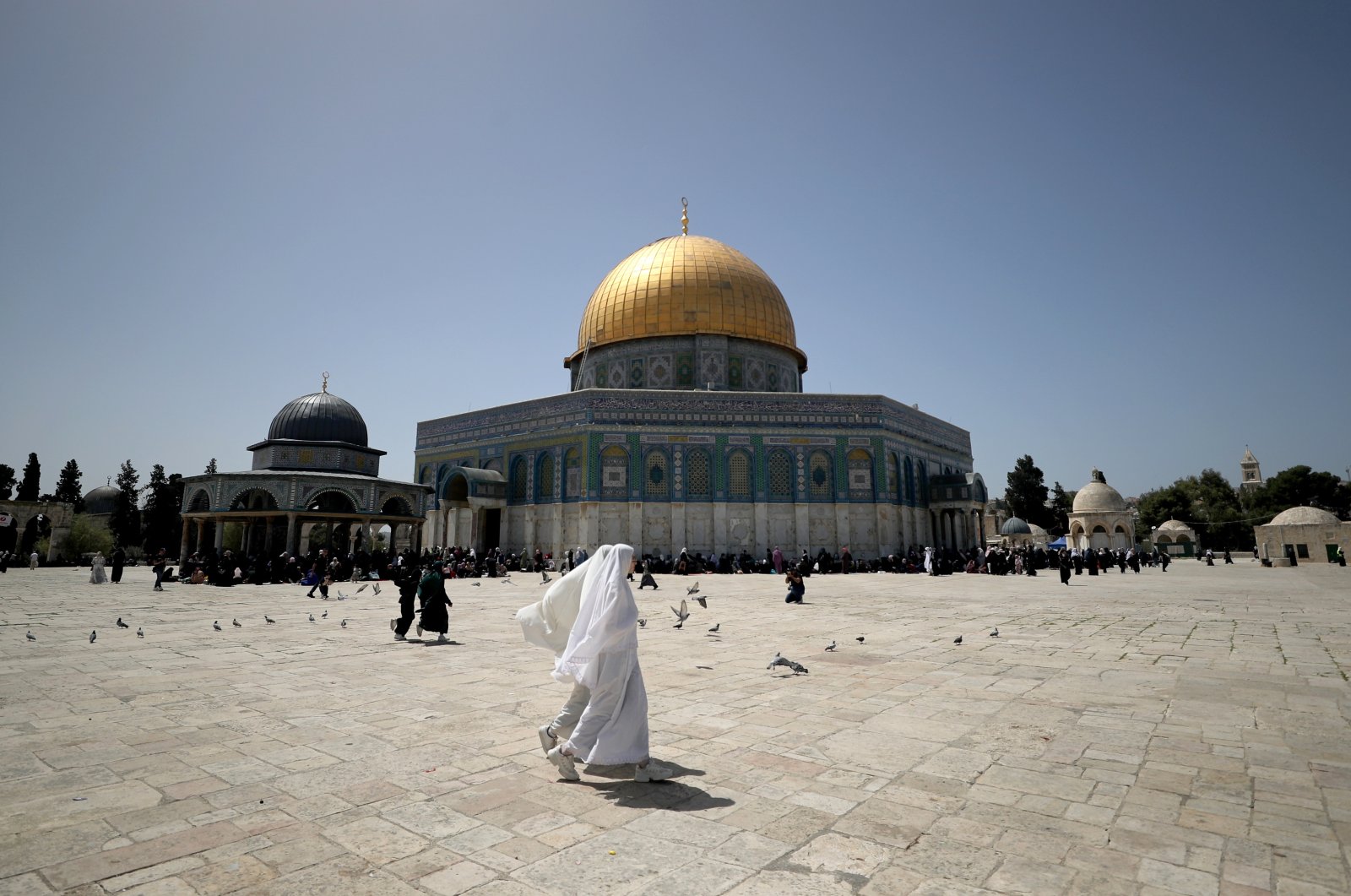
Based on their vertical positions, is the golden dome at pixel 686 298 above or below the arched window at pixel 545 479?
above

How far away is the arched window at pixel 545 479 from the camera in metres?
30.8

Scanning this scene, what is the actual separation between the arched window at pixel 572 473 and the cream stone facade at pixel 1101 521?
32.2 meters

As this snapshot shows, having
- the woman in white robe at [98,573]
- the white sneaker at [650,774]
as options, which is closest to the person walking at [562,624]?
the white sneaker at [650,774]

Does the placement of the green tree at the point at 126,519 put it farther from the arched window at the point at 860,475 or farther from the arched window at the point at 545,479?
the arched window at the point at 860,475

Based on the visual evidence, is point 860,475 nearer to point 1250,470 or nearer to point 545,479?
point 545,479

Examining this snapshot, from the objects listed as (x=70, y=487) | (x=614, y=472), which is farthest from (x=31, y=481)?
(x=614, y=472)

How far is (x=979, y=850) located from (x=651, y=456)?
89.9 feet

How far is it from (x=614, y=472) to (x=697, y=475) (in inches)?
138

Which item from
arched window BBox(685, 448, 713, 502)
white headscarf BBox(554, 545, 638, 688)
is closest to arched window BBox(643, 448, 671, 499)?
arched window BBox(685, 448, 713, 502)

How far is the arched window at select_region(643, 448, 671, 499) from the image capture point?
29.8m

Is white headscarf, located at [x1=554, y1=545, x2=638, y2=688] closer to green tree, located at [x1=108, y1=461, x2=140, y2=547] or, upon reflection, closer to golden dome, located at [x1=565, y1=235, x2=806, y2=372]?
golden dome, located at [x1=565, y1=235, x2=806, y2=372]

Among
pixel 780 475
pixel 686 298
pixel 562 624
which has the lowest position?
pixel 562 624

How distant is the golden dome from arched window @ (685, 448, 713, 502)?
6.37 m

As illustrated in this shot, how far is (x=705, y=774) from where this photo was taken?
12.4 ft
